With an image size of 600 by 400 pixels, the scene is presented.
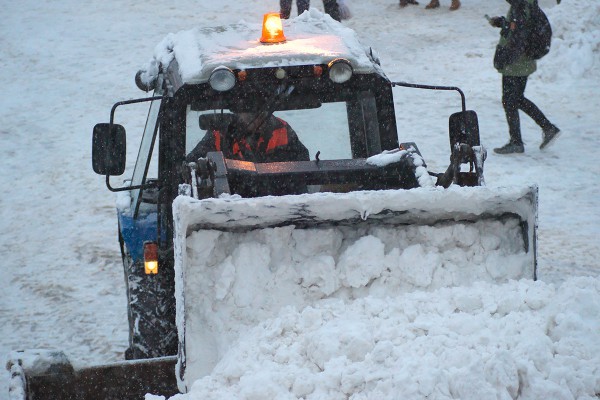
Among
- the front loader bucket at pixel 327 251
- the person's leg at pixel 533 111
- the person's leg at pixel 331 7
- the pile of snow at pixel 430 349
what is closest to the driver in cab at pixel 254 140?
the front loader bucket at pixel 327 251

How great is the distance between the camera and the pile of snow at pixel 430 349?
131 inches

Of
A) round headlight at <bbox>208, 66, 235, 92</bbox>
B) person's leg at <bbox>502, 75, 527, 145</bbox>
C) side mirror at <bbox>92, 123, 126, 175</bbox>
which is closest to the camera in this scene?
round headlight at <bbox>208, 66, 235, 92</bbox>

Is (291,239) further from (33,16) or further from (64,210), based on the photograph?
(33,16)

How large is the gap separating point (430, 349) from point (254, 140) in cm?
185

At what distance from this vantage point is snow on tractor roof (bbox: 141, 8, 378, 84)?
15.6 feet

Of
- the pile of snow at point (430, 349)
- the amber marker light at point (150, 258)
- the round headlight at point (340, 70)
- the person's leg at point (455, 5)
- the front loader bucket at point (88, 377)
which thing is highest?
the person's leg at point (455, 5)

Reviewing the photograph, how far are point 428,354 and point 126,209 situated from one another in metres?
2.37

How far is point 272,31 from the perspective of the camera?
5078 millimetres

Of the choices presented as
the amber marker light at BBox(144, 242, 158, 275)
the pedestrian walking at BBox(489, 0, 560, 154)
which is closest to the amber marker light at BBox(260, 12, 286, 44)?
the amber marker light at BBox(144, 242, 158, 275)

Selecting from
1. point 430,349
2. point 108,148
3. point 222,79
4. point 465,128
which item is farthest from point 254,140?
point 430,349

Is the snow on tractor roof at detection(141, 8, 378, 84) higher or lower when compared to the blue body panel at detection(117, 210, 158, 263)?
higher

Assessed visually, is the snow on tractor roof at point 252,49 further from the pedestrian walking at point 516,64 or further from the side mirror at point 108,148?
the pedestrian walking at point 516,64

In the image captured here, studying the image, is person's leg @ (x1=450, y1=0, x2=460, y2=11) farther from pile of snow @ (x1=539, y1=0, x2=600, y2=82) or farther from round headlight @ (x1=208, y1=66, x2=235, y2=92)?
round headlight @ (x1=208, y1=66, x2=235, y2=92)

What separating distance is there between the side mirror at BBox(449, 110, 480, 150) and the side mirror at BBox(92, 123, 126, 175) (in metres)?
1.75
